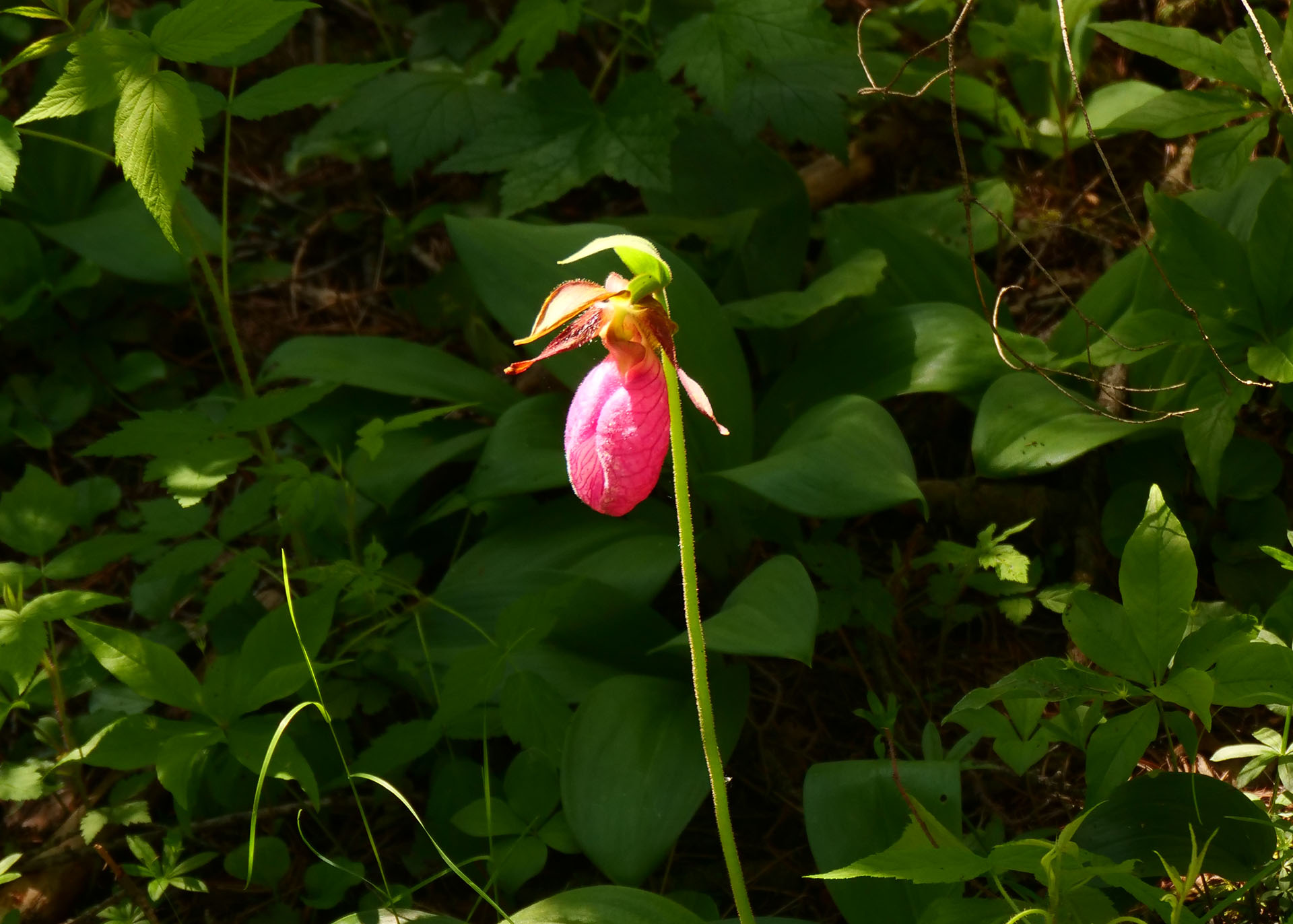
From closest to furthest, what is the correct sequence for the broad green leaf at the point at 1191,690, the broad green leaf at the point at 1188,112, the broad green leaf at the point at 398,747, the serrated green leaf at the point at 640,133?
the broad green leaf at the point at 1191,690
the broad green leaf at the point at 398,747
the broad green leaf at the point at 1188,112
the serrated green leaf at the point at 640,133

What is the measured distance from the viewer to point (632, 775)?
154 cm

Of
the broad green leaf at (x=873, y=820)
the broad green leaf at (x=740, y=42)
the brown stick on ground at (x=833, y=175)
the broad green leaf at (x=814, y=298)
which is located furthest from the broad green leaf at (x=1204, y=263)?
the brown stick on ground at (x=833, y=175)

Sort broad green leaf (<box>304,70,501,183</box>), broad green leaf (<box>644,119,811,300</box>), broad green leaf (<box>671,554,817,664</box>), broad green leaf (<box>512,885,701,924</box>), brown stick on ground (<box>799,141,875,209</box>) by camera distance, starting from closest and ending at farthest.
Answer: broad green leaf (<box>512,885,701,924</box>)
broad green leaf (<box>671,554,817,664</box>)
broad green leaf (<box>644,119,811,300</box>)
broad green leaf (<box>304,70,501,183</box>)
brown stick on ground (<box>799,141,875,209</box>)

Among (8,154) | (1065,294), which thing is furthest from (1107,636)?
(8,154)

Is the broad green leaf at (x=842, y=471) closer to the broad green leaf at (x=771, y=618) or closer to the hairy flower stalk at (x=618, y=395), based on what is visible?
the broad green leaf at (x=771, y=618)

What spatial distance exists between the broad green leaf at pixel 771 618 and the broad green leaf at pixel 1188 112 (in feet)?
3.49

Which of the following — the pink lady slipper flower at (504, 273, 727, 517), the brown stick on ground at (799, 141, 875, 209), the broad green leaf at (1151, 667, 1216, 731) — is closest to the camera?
the pink lady slipper flower at (504, 273, 727, 517)

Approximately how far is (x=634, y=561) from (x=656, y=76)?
112 centimetres

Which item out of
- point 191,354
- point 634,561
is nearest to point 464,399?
point 634,561

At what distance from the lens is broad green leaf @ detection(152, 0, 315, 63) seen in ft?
5.04

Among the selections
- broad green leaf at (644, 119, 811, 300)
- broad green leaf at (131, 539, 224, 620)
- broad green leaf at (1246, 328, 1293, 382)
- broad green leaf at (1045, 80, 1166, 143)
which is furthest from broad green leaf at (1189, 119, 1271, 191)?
broad green leaf at (131, 539, 224, 620)

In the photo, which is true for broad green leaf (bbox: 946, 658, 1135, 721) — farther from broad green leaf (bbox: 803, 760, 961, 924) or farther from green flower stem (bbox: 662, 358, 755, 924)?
green flower stem (bbox: 662, 358, 755, 924)

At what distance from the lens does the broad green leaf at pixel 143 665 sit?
1.49 metres

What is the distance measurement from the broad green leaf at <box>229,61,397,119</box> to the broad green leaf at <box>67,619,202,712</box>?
88cm
